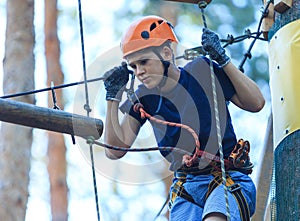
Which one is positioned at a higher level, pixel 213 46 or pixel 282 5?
pixel 282 5

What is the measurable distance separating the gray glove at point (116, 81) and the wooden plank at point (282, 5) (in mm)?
687

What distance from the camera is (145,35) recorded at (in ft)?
11.5

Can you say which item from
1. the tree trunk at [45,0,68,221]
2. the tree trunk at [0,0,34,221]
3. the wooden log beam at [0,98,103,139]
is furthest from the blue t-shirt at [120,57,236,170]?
the tree trunk at [45,0,68,221]

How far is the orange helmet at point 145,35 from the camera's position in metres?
3.49

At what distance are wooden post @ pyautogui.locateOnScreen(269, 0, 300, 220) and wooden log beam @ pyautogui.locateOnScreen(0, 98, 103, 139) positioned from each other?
29.4 inches

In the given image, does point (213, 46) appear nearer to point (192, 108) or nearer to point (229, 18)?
point (192, 108)

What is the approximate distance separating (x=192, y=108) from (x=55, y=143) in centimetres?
612

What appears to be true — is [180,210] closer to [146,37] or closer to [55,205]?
[146,37]

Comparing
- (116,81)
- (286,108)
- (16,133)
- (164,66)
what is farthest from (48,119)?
(16,133)

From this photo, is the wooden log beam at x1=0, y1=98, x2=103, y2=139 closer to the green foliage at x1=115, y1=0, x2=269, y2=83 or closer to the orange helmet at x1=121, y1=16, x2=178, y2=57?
the orange helmet at x1=121, y1=16, x2=178, y2=57

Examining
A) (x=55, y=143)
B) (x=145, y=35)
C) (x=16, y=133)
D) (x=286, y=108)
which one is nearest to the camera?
(x=286, y=108)

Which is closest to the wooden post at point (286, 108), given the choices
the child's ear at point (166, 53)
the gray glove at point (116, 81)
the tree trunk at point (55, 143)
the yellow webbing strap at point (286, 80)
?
the yellow webbing strap at point (286, 80)

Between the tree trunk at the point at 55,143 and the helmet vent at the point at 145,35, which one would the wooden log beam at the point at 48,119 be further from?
the tree trunk at the point at 55,143

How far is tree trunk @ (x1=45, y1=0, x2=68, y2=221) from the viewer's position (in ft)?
28.7
